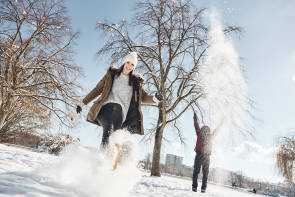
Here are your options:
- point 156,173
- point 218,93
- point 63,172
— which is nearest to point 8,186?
point 63,172

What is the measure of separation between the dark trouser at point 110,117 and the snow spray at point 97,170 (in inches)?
4.6

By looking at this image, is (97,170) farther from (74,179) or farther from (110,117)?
(110,117)

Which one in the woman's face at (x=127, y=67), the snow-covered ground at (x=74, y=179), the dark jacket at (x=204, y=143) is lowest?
the snow-covered ground at (x=74, y=179)

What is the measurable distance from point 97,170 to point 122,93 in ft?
4.10

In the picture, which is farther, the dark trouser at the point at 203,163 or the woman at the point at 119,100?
the dark trouser at the point at 203,163

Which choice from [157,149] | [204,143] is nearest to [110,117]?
[204,143]

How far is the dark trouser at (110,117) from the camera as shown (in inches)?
125

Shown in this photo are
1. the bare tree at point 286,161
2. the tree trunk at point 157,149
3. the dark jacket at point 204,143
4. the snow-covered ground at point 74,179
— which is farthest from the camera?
the bare tree at point 286,161

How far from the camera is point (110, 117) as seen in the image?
3.24 meters

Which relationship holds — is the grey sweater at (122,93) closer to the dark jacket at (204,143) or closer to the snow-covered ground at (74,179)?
the snow-covered ground at (74,179)

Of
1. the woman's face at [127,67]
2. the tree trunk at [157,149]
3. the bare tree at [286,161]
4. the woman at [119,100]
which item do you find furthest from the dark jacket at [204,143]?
the bare tree at [286,161]

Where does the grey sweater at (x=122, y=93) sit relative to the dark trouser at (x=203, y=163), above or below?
above

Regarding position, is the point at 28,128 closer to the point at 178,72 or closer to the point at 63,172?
the point at 178,72

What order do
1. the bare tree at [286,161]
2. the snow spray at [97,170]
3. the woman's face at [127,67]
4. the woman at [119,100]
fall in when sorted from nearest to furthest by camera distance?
the snow spray at [97,170], the woman at [119,100], the woman's face at [127,67], the bare tree at [286,161]
